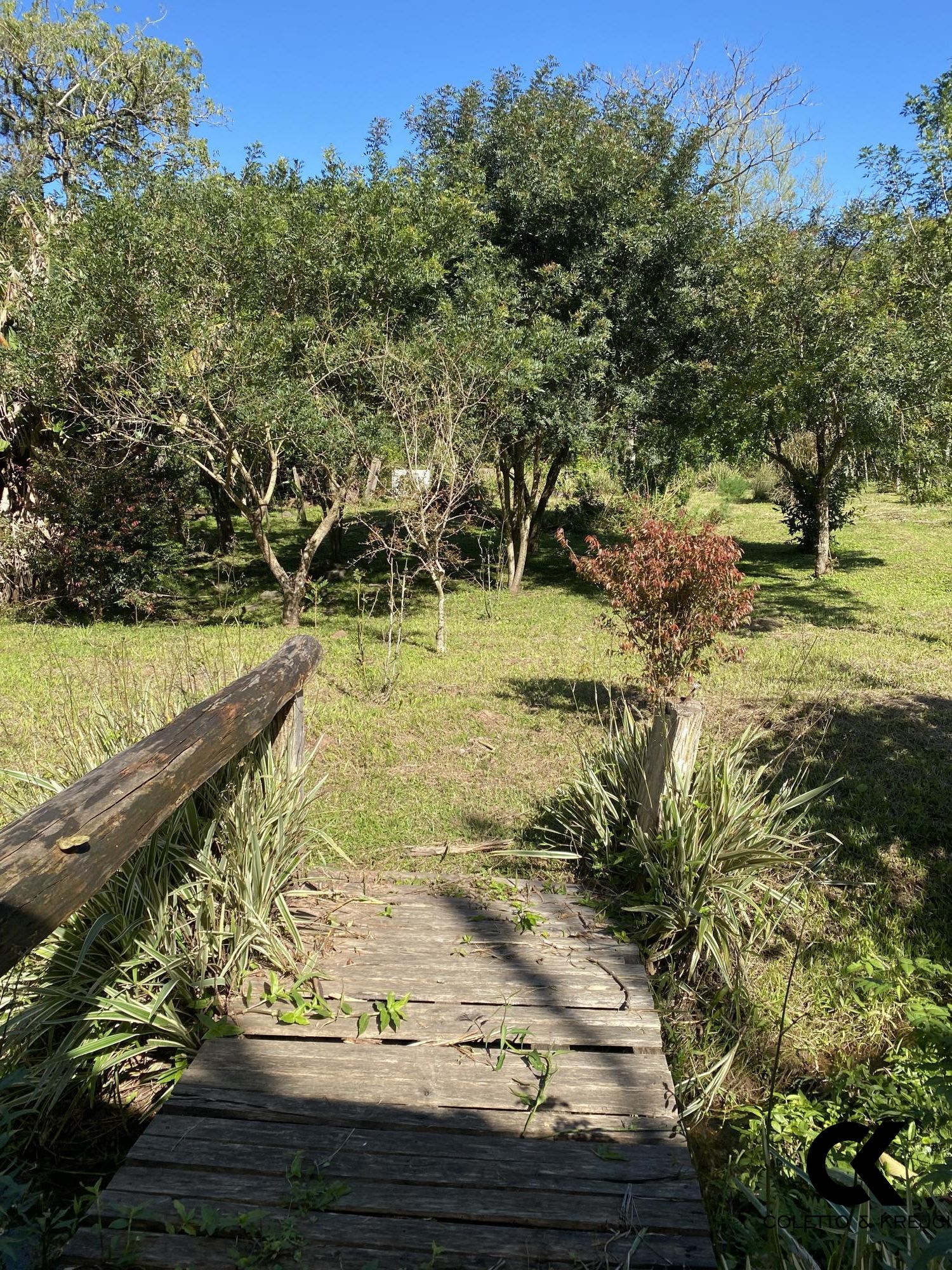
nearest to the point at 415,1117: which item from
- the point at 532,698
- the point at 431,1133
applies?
the point at 431,1133

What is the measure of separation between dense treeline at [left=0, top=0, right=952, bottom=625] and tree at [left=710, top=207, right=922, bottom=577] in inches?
1.6

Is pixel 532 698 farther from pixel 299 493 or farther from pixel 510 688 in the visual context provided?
pixel 299 493

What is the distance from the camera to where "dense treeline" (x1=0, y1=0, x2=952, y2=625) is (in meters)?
9.72

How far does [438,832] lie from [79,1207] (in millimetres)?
2823

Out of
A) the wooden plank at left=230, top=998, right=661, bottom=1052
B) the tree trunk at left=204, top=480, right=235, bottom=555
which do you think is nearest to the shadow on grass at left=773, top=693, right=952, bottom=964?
the wooden plank at left=230, top=998, right=661, bottom=1052

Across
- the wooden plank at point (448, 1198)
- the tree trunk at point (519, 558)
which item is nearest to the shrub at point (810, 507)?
the tree trunk at point (519, 558)

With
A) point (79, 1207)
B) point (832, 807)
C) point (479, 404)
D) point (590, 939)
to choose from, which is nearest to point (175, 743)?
point (79, 1207)

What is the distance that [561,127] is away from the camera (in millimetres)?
12266

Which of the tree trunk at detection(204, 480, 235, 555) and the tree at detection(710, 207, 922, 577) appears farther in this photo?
the tree trunk at detection(204, 480, 235, 555)

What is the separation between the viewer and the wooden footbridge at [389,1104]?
6.19 ft

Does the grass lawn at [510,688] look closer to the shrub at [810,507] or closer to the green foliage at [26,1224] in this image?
the shrub at [810,507]

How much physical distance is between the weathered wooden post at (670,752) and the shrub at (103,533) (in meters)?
8.79

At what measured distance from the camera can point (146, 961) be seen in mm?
2857

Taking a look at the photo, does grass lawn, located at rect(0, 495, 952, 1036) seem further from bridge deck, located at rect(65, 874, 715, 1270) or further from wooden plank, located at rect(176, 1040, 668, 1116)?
wooden plank, located at rect(176, 1040, 668, 1116)
